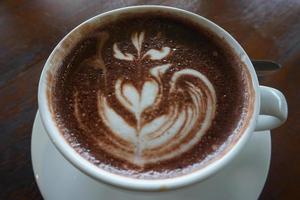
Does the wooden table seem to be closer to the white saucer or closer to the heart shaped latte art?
the white saucer

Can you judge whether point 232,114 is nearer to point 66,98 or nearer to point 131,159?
point 131,159

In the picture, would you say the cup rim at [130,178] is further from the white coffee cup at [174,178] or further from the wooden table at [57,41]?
the wooden table at [57,41]

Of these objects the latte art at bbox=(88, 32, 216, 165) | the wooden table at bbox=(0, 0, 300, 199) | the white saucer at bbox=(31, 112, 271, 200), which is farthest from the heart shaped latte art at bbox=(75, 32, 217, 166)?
the wooden table at bbox=(0, 0, 300, 199)

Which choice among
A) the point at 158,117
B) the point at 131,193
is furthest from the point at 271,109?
the point at 131,193

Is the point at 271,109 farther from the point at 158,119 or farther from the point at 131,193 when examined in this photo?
the point at 131,193

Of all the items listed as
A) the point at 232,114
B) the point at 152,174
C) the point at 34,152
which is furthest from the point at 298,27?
the point at 34,152

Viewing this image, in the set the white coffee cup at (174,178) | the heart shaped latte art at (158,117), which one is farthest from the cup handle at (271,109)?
the heart shaped latte art at (158,117)
